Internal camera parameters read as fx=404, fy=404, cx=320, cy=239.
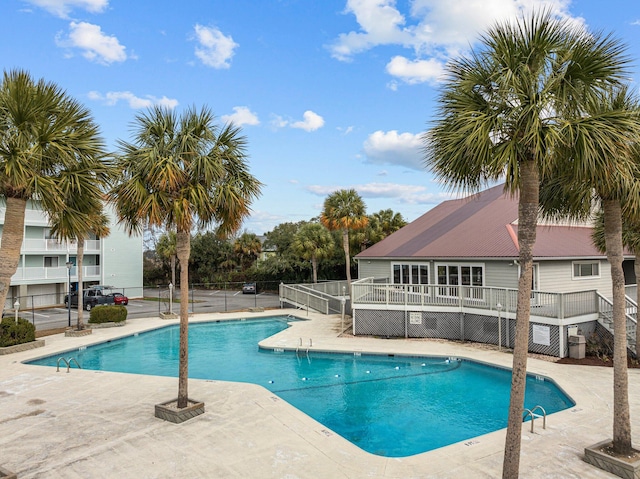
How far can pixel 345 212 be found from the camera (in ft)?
100

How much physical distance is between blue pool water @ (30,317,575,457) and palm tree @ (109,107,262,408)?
4.59 metres

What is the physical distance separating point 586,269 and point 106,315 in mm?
26888

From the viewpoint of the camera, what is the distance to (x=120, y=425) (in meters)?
9.34

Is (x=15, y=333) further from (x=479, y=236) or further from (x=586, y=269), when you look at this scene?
(x=586, y=269)

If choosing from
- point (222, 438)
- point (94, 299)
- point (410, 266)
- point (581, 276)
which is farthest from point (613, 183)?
point (94, 299)

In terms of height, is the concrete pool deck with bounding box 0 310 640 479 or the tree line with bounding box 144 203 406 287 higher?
the tree line with bounding box 144 203 406 287

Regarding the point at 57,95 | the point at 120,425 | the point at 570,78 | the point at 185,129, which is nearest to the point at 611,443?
the point at 570,78

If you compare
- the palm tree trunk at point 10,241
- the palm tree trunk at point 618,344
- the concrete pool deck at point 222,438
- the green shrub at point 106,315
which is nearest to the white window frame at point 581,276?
the concrete pool deck at point 222,438

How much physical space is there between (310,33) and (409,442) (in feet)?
57.0

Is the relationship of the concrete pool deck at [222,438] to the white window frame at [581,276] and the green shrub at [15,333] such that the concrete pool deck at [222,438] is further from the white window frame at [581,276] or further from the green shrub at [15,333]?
the white window frame at [581,276]

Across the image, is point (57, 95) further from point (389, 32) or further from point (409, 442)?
point (389, 32)

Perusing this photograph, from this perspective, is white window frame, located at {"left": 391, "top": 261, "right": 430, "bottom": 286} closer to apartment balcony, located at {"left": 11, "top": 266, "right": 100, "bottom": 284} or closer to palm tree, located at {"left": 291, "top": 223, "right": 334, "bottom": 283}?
palm tree, located at {"left": 291, "top": 223, "right": 334, "bottom": 283}

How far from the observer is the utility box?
14.9m

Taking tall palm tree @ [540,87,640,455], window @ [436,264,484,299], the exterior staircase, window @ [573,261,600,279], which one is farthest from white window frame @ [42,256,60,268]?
the exterior staircase
